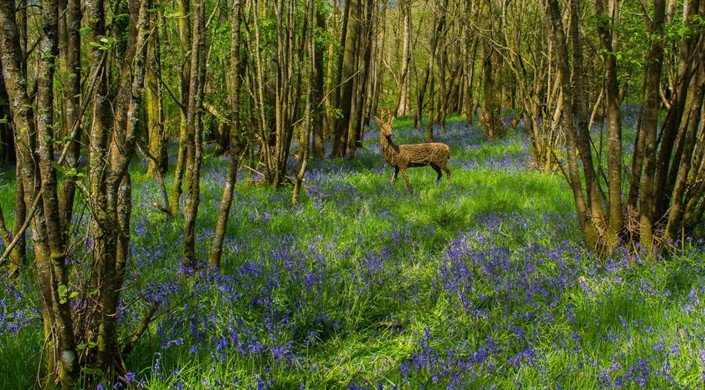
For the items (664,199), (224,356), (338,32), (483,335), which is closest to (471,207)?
(664,199)

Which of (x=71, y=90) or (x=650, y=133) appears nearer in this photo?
(x=71, y=90)

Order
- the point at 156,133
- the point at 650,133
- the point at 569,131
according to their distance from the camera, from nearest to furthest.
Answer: the point at 650,133 < the point at 569,131 < the point at 156,133

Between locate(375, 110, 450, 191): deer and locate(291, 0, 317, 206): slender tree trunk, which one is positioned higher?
locate(291, 0, 317, 206): slender tree trunk

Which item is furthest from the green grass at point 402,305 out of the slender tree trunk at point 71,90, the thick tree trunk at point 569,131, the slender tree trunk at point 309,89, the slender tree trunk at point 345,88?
the slender tree trunk at point 345,88

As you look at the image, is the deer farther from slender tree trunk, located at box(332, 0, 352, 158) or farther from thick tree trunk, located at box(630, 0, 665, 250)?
thick tree trunk, located at box(630, 0, 665, 250)

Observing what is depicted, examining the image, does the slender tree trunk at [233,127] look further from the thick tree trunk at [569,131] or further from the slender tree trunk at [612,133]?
the slender tree trunk at [612,133]

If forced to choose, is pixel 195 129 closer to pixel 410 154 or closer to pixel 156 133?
pixel 410 154

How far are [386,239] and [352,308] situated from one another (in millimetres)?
1773

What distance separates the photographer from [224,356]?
300 cm

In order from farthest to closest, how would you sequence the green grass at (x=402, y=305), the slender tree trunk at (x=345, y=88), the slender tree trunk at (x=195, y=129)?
the slender tree trunk at (x=345, y=88) → the slender tree trunk at (x=195, y=129) → the green grass at (x=402, y=305)

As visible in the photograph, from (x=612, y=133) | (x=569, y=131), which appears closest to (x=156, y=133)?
(x=569, y=131)

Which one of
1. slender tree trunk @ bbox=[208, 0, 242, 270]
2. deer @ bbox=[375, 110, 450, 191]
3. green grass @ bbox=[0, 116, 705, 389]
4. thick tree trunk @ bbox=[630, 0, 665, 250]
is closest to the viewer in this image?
green grass @ bbox=[0, 116, 705, 389]

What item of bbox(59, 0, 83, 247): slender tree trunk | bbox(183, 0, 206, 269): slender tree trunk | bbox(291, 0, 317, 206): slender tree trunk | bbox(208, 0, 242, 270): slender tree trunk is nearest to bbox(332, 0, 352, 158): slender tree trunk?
bbox(291, 0, 317, 206): slender tree trunk

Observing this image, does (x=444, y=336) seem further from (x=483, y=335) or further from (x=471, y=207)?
(x=471, y=207)
